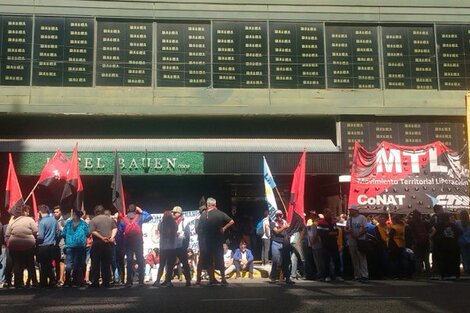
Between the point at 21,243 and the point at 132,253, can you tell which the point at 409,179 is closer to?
the point at 132,253

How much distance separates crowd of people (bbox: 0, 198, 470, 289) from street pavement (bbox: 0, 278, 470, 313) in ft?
3.05

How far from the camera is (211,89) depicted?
686 inches

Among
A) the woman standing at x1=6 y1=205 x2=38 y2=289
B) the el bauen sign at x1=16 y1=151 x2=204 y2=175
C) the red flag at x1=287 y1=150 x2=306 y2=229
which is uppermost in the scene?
the el bauen sign at x1=16 y1=151 x2=204 y2=175

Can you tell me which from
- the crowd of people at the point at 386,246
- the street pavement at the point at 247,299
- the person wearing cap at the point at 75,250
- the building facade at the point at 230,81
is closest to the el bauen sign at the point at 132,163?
the building facade at the point at 230,81

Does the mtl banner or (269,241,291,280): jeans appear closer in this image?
(269,241,291,280): jeans

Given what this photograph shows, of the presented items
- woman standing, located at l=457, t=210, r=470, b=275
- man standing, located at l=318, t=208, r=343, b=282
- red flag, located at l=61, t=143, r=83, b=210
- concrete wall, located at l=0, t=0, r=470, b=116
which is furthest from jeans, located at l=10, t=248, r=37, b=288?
woman standing, located at l=457, t=210, r=470, b=275

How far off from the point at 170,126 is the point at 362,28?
705 cm

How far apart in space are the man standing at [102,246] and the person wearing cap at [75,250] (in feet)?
0.72

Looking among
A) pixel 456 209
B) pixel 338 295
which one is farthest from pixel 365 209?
pixel 338 295

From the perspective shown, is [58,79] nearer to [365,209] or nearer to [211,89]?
[211,89]

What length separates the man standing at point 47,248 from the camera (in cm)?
1109

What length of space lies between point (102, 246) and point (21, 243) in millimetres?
1575

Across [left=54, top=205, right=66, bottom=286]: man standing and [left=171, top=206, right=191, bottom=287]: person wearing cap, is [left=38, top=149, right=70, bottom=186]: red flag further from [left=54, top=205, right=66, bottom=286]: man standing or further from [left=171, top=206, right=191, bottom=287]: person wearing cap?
[left=171, top=206, right=191, bottom=287]: person wearing cap

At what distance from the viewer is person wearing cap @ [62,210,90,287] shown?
11070 mm
